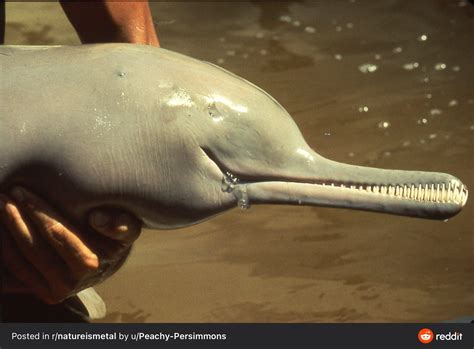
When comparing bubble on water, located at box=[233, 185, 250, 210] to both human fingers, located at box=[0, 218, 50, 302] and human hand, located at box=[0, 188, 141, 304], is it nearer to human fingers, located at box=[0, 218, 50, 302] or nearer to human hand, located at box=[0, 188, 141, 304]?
human hand, located at box=[0, 188, 141, 304]

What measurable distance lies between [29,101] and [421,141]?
115 inches

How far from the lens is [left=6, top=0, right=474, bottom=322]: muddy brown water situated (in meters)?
3.75

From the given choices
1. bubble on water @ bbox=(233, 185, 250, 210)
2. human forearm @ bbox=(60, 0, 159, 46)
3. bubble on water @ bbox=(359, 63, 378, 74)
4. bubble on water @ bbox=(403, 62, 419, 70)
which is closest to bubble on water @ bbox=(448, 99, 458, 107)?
bubble on water @ bbox=(403, 62, 419, 70)

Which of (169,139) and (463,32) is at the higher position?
(169,139)

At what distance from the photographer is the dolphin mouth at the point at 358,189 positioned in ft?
7.12

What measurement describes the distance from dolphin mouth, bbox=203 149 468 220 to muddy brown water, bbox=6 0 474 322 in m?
1.45

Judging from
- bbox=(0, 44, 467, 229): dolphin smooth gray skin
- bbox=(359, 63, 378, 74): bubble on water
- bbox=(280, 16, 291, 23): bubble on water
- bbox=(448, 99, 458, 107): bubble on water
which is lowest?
bbox=(448, 99, 458, 107): bubble on water

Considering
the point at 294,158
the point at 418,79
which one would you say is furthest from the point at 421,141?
the point at 294,158

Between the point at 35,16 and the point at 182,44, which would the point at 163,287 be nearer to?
the point at 182,44
